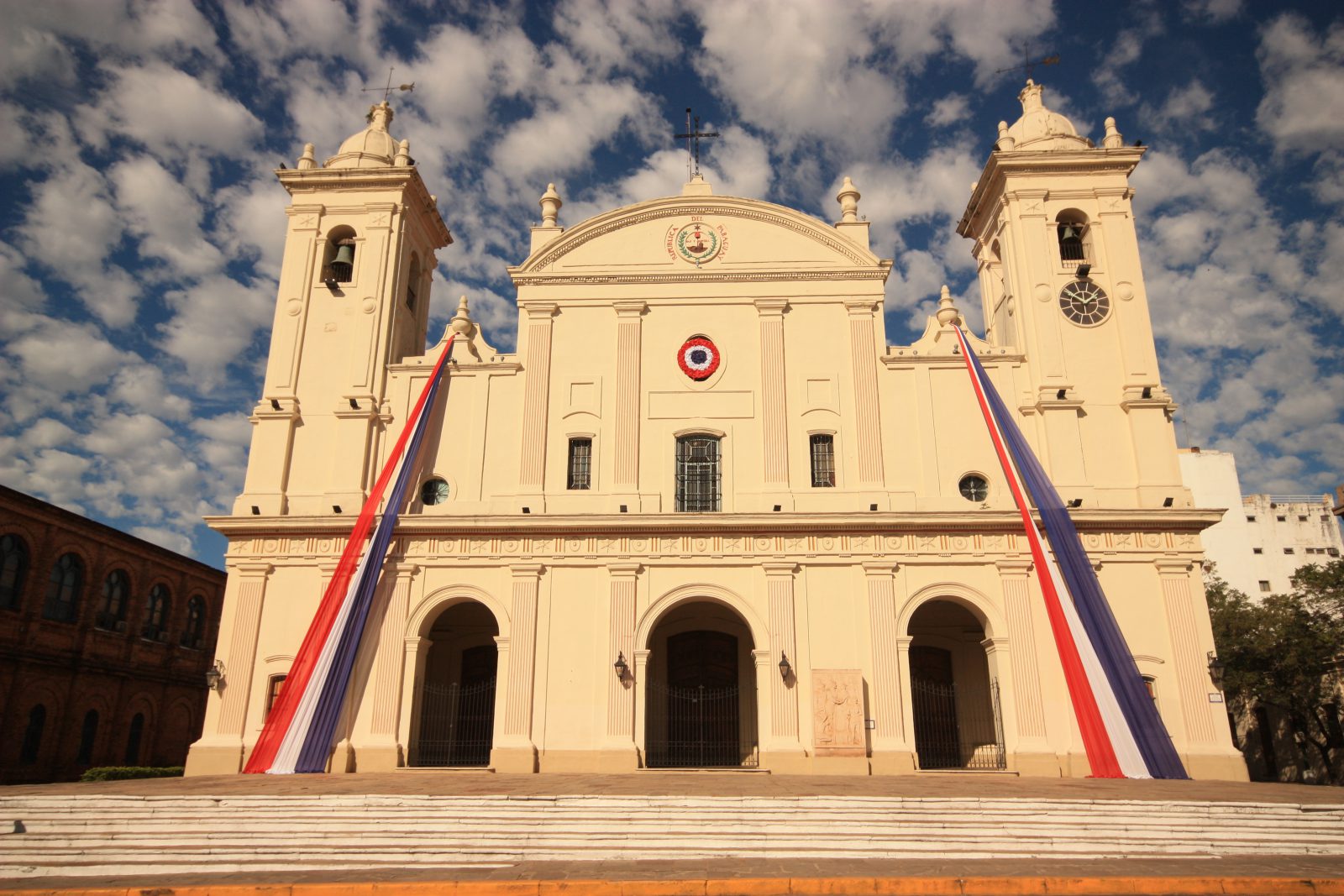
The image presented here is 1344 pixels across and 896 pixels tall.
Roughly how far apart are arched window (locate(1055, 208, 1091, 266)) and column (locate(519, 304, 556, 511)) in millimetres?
13959

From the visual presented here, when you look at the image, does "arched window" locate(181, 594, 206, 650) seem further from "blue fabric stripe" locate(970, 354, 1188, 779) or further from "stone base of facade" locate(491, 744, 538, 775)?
"blue fabric stripe" locate(970, 354, 1188, 779)

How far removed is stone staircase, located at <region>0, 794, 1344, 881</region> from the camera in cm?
1220

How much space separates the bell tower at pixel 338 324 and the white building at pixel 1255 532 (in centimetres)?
4781

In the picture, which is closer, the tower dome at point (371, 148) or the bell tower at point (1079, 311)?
the bell tower at point (1079, 311)

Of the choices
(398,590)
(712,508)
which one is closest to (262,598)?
(398,590)

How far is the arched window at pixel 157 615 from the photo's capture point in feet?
106

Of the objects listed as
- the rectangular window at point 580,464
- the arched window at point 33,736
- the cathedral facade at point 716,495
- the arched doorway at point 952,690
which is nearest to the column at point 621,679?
the cathedral facade at point 716,495

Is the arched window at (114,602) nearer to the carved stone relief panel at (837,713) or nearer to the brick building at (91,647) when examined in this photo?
the brick building at (91,647)

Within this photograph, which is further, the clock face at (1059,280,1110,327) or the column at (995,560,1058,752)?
the clock face at (1059,280,1110,327)

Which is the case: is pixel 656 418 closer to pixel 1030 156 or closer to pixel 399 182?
pixel 399 182

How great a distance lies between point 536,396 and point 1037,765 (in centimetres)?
1458

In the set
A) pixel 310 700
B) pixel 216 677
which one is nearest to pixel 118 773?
pixel 216 677

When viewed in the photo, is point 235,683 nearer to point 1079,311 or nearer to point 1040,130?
point 1079,311

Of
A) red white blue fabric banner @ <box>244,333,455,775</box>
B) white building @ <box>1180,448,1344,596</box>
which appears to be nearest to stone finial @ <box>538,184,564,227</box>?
red white blue fabric banner @ <box>244,333,455,775</box>
